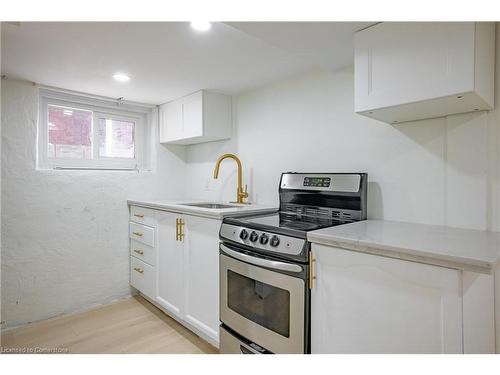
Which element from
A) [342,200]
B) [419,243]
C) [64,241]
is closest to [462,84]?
[419,243]

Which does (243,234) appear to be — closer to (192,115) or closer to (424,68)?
(424,68)

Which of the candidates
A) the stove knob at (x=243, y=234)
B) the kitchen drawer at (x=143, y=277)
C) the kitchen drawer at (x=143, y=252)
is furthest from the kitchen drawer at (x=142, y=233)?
the stove knob at (x=243, y=234)

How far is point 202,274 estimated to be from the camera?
76.0 inches

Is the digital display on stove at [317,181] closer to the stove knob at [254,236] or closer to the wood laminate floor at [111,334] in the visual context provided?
the stove knob at [254,236]

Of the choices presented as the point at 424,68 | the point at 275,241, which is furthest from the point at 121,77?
the point at 424,68

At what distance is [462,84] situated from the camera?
3.52 feet

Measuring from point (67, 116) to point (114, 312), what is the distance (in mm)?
1788

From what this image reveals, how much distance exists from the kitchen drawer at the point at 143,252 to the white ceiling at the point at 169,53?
138 cm

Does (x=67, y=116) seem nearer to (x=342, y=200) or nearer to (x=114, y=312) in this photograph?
(x=114, y=312)

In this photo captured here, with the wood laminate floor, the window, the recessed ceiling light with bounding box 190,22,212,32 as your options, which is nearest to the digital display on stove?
the recessed ceiling light with bounding box 190,22,212,32

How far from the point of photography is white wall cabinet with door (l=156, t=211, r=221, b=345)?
1.84 meters

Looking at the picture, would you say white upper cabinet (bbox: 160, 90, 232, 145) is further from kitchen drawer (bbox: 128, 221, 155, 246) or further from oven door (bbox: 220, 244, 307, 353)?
oven door (bbox: 220, 244, 307, 353)

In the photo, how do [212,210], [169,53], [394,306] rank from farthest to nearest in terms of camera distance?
[212,210] → [169,53] → [394,306]

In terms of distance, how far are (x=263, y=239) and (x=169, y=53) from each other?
4.06ft
